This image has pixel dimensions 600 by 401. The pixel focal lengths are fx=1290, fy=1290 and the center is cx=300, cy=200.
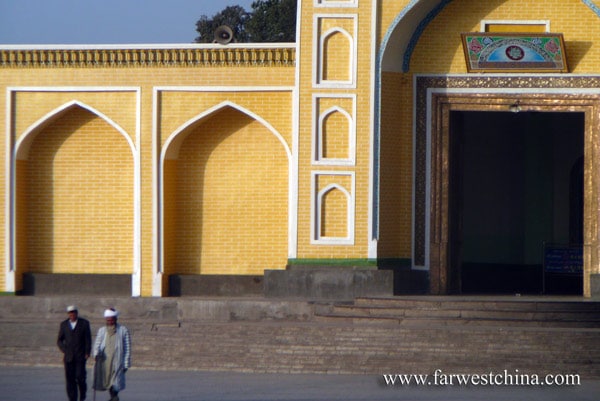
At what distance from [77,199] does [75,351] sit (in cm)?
608

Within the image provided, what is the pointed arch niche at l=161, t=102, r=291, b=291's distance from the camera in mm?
16781

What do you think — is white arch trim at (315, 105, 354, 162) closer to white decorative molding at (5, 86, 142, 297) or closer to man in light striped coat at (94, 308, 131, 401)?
white decorative molding at (5, 86, 142, 297)

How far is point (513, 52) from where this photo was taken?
16.2 m

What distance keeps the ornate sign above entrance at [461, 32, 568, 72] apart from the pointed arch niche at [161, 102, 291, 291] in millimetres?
2742

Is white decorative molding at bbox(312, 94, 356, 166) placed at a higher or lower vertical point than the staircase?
higher

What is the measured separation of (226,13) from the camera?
A: 143 feet

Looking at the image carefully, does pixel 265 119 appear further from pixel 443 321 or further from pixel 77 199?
pixel 443 321

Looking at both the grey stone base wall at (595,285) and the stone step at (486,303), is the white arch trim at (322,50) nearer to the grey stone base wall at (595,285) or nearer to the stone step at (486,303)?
the stone step at (486,303)

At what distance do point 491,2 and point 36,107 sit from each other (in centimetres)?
598

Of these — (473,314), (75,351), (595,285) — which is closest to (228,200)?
(473,314)

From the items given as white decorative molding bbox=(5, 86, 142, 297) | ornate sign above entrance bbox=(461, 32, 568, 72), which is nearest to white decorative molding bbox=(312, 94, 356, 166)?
ornate sign above entrance bbox=(461, 32, 568, 72)

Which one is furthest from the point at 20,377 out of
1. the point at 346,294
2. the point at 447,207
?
the point at 447,207

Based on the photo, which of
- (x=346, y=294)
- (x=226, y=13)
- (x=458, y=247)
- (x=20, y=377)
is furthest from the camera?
(x=226, y=13)

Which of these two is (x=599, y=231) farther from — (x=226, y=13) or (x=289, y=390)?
(x=226, y=13)
